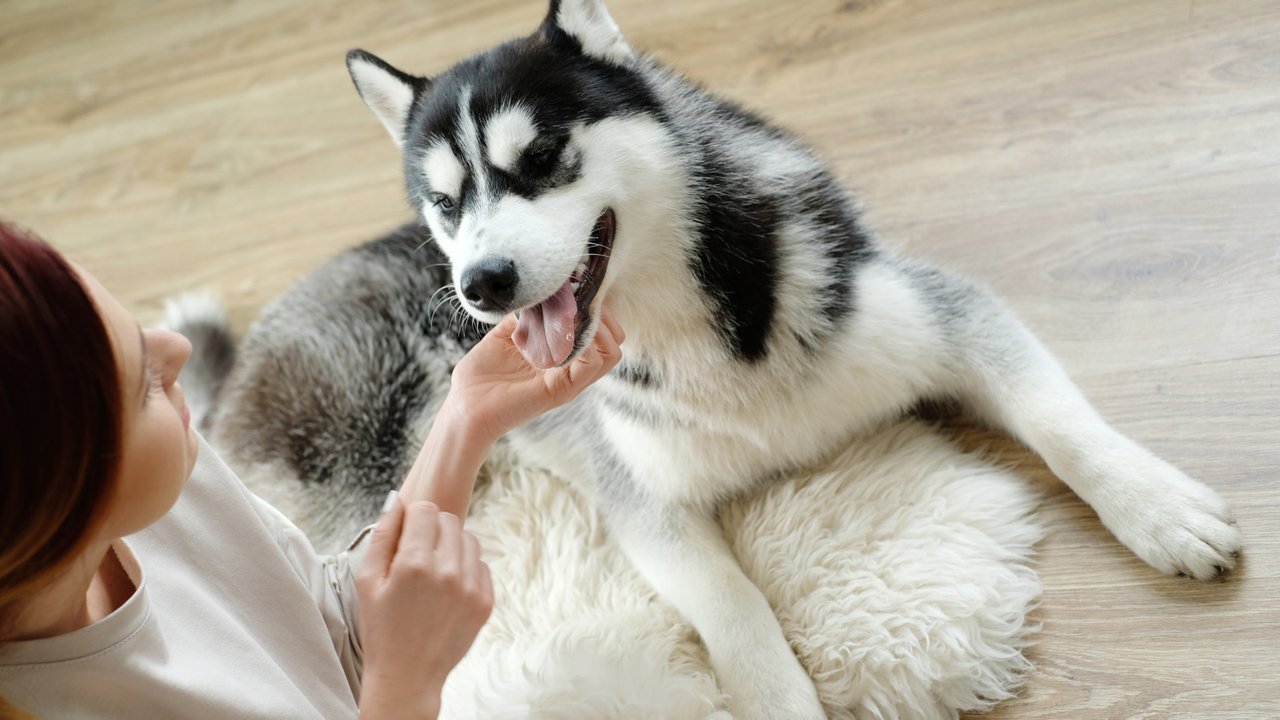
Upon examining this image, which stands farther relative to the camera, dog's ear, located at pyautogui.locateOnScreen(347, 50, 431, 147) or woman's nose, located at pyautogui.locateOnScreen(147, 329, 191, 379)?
dog's ear, located at pyautogui.locateOnScreen(347, 50, 431, 147)

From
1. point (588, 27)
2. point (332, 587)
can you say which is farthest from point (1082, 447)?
point (332, 587)

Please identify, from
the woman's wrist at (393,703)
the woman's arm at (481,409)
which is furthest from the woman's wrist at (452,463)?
the woman's wrist at (393,703)

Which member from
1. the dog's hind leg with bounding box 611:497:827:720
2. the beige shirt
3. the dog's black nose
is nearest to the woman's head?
the beige shirt

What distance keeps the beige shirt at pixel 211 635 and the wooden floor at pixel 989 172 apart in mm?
967

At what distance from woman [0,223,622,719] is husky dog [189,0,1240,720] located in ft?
0.48

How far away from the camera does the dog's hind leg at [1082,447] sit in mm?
1345

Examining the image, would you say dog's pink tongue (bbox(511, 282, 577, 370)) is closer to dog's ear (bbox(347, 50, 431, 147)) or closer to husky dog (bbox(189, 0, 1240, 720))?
husky dog (bbox(189, 0, 1240, 720))

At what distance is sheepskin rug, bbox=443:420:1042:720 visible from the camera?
1.40 meters

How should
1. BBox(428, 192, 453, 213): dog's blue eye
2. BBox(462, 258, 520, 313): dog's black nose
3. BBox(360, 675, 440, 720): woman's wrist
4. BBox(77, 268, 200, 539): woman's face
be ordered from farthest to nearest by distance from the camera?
BBox(428, 192, 453, 213): dog's blue eye < BBox(462, 258, 520, 313): dog's black nose < BBox(360, 675, 440, 720): woman's wrist < BBox(77, 268, 200, 539): woman's face

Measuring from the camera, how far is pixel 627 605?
64.4 inches

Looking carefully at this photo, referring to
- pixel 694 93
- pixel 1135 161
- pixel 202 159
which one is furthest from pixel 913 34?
pixel 202 159

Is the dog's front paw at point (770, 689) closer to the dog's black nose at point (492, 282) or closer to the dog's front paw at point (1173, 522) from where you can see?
the dog's front paw at point (1173, 522)

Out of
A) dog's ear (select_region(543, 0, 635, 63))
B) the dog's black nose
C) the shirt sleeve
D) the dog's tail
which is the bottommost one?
the dog's tail

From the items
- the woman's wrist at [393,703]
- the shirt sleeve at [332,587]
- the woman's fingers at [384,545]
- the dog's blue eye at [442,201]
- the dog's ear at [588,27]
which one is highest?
the dog's ear at [588,27]
